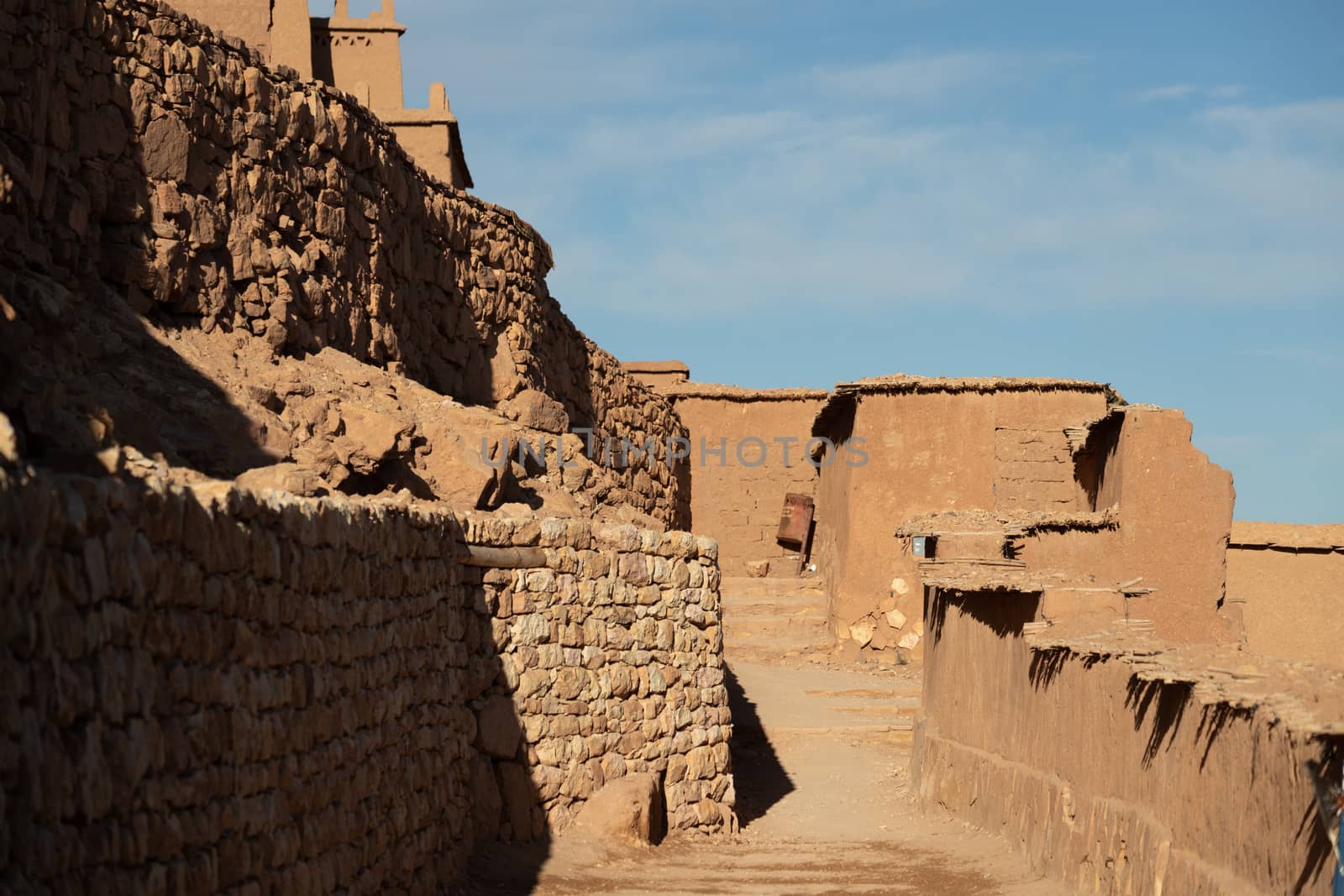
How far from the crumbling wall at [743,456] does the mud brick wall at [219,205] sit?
904 centimetres

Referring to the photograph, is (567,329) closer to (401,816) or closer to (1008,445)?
(1008,445)

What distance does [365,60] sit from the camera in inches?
813

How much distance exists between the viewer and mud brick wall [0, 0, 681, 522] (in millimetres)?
8414

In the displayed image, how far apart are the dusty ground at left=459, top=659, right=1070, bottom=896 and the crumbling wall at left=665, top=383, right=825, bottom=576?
6740 millimetres

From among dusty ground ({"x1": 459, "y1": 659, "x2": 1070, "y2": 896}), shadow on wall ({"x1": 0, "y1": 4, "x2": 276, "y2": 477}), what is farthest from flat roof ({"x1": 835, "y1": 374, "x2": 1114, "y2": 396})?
shadow on wall ({"x1": 0, "y1": 4, "x2": 276, "y2": 477})

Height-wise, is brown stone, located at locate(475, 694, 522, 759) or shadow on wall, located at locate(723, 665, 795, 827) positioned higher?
brown stone, located at locate(475, 694, 522, 759)

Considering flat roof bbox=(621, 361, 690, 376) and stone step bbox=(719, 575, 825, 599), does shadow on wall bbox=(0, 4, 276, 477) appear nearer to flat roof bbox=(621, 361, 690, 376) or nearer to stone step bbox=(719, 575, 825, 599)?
stone step bbox=(719, 575, 825, 599)

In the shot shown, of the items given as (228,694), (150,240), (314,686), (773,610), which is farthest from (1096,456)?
(228,694)

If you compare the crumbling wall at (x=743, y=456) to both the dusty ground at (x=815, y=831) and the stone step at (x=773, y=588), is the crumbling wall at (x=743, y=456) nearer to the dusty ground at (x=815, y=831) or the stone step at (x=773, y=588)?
the stone step at (x=773, y=588)

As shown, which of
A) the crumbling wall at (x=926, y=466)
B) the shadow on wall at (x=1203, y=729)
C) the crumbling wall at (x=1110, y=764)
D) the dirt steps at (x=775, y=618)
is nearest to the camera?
the shadow on wall at (x=1203, y=729)

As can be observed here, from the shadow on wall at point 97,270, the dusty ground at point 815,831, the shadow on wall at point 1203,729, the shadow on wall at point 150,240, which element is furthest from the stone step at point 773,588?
the shadow on wall at point 1203,729

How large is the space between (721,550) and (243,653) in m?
18.3

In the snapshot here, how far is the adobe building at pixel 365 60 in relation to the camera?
18.5 m

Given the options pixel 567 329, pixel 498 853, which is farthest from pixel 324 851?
pixel 567 329
